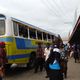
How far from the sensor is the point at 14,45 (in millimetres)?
15766

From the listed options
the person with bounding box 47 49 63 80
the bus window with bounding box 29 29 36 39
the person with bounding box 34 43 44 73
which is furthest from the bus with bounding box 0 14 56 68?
the person with bounding box 47 49 63 80

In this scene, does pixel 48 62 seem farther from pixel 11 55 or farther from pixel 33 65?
pixel 33 65

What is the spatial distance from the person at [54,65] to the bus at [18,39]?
6.21 metres

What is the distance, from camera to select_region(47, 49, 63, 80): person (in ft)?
30.1

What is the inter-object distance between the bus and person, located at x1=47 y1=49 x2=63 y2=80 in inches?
244

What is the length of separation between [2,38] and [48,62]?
658 cm

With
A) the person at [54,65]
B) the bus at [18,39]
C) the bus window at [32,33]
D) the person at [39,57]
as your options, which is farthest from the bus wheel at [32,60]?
the person at [54,65]

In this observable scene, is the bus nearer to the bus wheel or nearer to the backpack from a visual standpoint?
the bus wheel

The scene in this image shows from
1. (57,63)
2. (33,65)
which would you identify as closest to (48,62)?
(57,63)

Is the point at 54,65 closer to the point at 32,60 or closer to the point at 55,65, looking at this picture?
the point at 55,65

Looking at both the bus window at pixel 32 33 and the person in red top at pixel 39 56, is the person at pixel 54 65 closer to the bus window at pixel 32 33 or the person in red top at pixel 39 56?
the person in red top at pixel 39 56

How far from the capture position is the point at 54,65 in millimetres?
9203

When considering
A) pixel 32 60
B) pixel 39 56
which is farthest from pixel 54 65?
pixel 32 60

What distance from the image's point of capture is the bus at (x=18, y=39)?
15.5 meters
